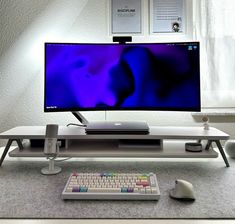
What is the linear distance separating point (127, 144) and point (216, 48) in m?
1.02

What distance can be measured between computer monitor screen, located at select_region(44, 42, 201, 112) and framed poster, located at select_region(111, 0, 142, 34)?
597 mm

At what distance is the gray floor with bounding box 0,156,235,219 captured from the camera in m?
0.77

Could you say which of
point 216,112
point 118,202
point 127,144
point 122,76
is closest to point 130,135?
point 127,144

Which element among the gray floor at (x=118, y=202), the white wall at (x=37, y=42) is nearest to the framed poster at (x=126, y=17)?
the white wall at (x=37, y=42)

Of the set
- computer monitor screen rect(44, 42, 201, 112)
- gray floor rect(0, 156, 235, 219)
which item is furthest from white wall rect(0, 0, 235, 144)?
gray floor rect(0, 156, 235, 219)

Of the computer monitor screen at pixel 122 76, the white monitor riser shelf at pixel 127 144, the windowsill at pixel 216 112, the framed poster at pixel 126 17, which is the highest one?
the framed poster at pixel 126 17

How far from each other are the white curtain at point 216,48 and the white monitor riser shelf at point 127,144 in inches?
26.2

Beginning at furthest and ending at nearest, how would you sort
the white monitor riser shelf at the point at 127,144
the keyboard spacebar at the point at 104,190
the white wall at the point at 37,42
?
the white wall at the point at 37,42 < the white monitor riser shelf at the point at 127,144 < the keyboard spacebar at the point at 104,190

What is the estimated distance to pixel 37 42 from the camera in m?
1.78

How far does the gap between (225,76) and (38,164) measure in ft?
4.40

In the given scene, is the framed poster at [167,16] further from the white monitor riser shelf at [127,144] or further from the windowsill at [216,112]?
the white monitor riser shelf at [127,144]

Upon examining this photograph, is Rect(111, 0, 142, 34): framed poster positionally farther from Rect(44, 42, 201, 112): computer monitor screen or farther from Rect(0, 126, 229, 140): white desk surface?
Rect(0, 126, 229, 140): white desk surface

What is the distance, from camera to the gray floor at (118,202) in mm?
769

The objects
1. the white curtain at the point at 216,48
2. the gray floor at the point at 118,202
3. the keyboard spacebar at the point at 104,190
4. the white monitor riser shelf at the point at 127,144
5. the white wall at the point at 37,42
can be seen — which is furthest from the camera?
the white curtain at the point at 216,48
